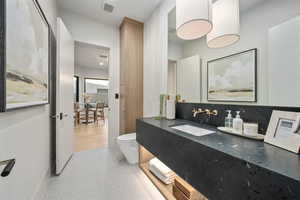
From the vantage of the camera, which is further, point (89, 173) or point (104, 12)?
point (104, 12)

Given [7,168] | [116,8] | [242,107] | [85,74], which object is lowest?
[7,168]

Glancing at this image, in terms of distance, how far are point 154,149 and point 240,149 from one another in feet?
2.54

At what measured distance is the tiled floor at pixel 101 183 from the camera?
49.4 inches

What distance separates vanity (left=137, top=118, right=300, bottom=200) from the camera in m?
0.44

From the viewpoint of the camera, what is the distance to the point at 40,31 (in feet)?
3.74

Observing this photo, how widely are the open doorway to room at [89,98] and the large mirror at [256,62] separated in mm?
2278

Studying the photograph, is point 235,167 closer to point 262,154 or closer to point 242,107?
point 262,154

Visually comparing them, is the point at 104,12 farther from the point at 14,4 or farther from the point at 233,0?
the point at 233,0

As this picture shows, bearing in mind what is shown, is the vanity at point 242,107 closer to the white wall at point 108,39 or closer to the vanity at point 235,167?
the vanity at point 235,167

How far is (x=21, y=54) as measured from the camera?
0.81 meters

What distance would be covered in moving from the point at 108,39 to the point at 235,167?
2.76 m

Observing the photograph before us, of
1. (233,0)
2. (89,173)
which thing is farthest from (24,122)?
(233,0)

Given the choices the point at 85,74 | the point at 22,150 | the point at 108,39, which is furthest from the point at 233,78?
the point at 85,74

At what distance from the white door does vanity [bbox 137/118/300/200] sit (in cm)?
153
